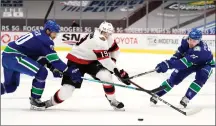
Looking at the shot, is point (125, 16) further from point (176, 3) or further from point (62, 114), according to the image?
point (62, 114)

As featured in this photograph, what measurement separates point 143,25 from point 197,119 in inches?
274

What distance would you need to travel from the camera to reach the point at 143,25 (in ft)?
31.6

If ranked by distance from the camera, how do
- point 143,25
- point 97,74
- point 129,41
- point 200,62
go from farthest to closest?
1. point 143,25
2. point 129,41
3. point 200,62
4. point 97,74

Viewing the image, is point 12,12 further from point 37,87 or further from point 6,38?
point 37,87

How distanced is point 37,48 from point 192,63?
1.31 meters

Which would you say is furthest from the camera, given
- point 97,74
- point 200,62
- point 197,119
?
point 200,62

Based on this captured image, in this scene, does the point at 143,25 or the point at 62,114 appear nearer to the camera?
the point at 62,114

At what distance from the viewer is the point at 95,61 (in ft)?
10.2

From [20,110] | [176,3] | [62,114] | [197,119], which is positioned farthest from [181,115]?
[176,3]

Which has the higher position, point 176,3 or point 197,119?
point 176,3

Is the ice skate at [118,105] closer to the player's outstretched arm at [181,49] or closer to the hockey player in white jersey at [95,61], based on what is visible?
the hockey player in white jersey at [95,61]

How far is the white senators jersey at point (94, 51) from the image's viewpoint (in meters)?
2.93

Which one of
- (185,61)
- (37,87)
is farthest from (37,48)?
(185,61)

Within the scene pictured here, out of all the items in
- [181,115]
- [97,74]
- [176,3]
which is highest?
[176,3]
